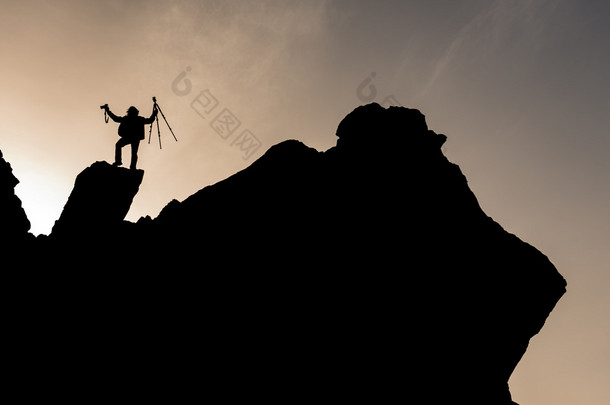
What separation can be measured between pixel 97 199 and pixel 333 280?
1516cm

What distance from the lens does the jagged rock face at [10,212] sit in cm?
1927

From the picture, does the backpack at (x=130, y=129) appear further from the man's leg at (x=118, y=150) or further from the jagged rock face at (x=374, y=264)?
the jagged rock face at (x=374, y=264)

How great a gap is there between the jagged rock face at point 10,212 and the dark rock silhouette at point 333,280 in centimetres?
187

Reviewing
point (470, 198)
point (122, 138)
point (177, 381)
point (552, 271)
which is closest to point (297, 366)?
point (177, 381)

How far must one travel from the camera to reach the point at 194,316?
14.6 metres

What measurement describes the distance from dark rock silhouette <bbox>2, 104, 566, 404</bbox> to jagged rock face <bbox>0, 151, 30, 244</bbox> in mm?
1865

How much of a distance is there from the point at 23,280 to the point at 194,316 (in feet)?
27.6

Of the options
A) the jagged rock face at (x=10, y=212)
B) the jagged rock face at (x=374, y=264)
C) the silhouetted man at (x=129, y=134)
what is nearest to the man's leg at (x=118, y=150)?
the silhouetted man at (x=129, y=134)

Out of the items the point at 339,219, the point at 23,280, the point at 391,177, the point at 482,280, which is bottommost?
the point at 23,280

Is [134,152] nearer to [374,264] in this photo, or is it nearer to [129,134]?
[129,134]

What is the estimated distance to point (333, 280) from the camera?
15016 mm

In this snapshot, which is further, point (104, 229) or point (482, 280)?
point (104, 229)

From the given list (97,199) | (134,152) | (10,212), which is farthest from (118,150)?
(10,212)

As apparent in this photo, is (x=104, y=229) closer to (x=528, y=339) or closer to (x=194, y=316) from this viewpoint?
(x=194, y=316)
